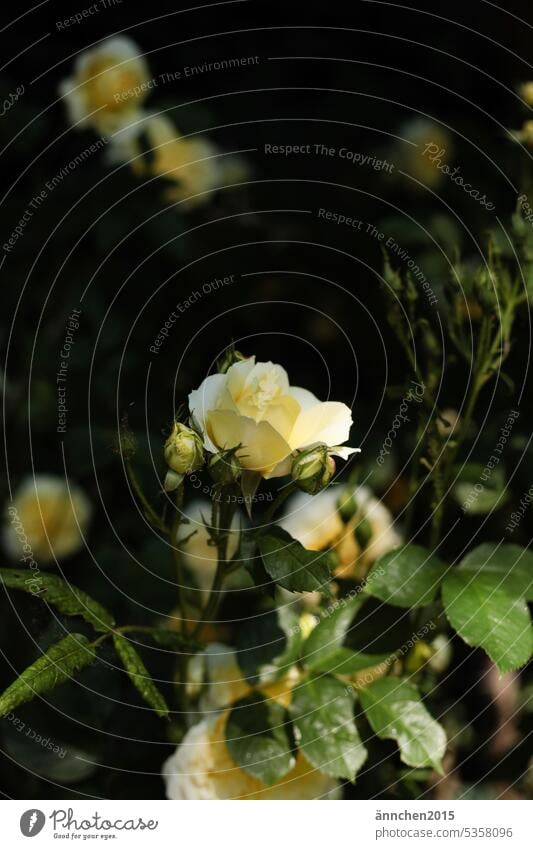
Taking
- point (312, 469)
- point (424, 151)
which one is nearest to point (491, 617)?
point (312, 469)

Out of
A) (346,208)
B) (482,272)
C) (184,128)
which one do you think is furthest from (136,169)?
(482,272)

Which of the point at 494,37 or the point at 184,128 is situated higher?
the point at 494,37

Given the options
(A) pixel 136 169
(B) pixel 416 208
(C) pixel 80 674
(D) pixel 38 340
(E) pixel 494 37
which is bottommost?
(C) pixel 80 674

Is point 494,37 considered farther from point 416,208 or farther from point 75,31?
point 75,31

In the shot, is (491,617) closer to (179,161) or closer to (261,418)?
(261,418)

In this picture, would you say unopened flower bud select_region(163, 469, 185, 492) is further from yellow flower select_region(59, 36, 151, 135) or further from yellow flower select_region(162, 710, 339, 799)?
yellow flower select_region(59, 36, 151, 135)

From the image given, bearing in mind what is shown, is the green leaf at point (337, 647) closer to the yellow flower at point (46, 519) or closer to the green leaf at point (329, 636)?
the green leaf at point (329, 636)
